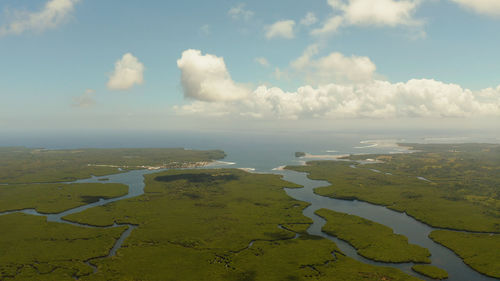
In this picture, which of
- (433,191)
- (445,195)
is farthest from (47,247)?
(433,191)

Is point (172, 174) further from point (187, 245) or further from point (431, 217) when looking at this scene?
point (431, 217)

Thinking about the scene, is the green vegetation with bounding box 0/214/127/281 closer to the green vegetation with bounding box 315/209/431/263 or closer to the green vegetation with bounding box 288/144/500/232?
the green vegetation with bounding box 315/209/431/263

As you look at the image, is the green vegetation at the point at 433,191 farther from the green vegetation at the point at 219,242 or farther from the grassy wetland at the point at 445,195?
the green vegetation at the point at 219,242

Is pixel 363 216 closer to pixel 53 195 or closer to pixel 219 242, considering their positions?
pixel 219 242

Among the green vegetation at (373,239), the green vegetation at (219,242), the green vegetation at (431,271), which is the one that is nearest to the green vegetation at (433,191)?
the green vegetation at (373,239)

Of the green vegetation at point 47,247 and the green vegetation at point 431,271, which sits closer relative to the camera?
the green vegetation at point 431,271
